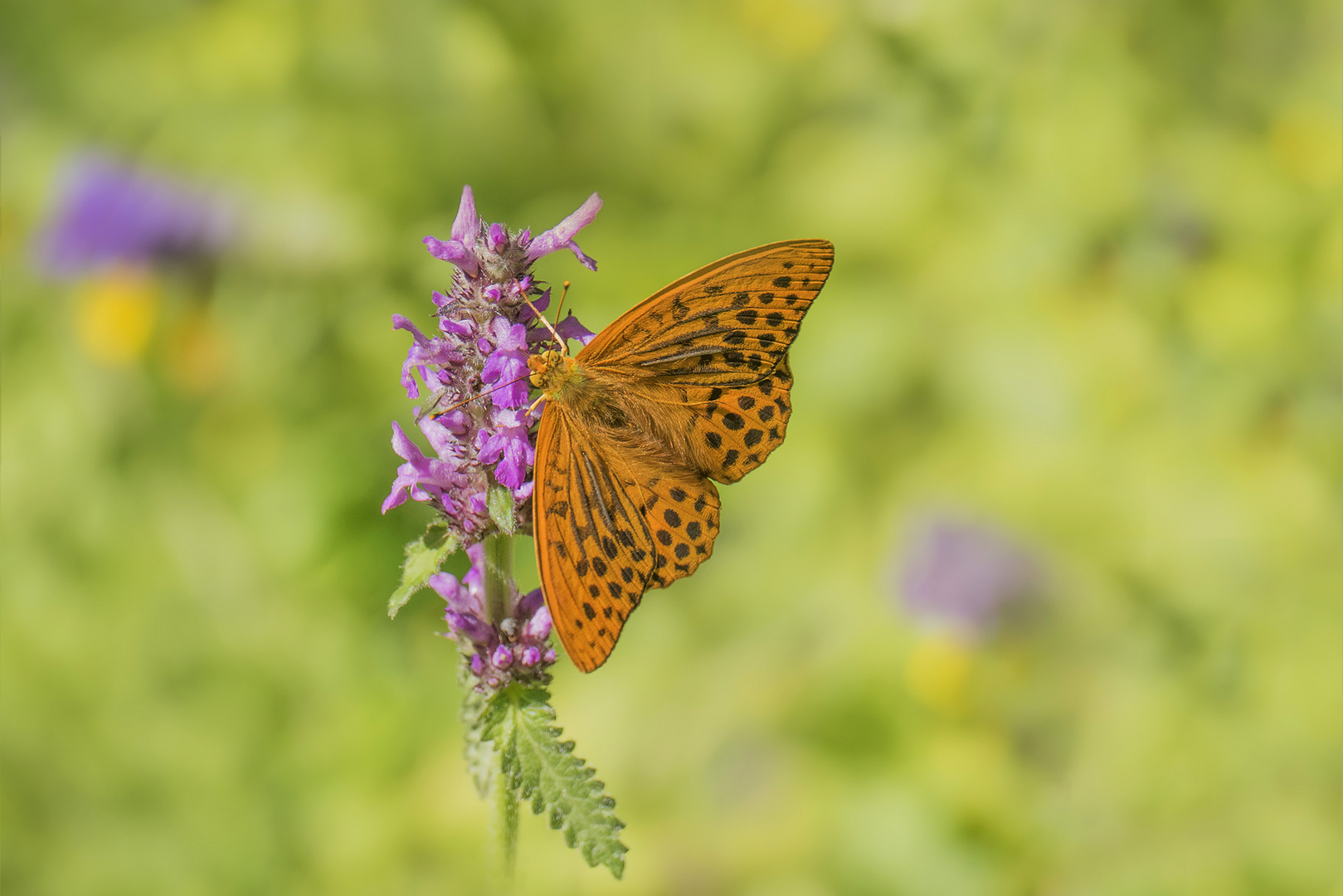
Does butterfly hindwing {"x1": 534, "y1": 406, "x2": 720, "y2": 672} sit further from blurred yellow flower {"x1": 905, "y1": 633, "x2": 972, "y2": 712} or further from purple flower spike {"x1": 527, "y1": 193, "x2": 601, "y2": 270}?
blurred yellow flower {"x1": 905, "y1": 633, "x2": 972, "y2": 712}

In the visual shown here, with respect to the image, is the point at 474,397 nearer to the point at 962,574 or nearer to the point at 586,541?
the point at 586,541

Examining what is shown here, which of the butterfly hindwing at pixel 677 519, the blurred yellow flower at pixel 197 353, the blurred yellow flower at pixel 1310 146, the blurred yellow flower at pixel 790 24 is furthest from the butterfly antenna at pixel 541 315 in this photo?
the blurred yellow flower at pixel 1310 146

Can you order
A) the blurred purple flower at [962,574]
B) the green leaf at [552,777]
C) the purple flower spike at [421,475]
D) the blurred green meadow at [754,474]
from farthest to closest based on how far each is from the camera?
the blurred purple flower at [962,574] → the blurred green meadow at [754,474] → the purple flower spike at [421,475] → the green leaf at [552,777]

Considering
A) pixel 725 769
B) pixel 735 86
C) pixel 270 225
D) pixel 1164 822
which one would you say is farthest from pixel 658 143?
pixel 1164 822

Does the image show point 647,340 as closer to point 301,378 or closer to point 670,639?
point 670,639

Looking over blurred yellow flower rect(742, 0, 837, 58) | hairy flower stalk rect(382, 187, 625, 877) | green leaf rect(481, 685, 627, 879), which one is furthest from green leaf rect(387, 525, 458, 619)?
blurred yellow flower rect(742, 0, 837, 58)

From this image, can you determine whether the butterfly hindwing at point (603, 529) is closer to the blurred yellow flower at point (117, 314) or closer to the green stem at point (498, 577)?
the green stem at point (498, 577)

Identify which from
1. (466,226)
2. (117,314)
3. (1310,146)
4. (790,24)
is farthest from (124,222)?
(1310,146)

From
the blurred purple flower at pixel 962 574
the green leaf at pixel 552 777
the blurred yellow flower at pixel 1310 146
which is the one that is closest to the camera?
the green leaf at pixel 552 777
